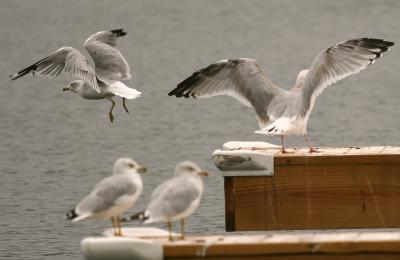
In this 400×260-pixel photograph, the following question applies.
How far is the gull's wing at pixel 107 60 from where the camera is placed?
11.3m

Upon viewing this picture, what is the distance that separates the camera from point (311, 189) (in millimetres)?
9078

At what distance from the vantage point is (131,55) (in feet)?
111

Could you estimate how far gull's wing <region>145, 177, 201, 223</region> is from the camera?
7.00 meters

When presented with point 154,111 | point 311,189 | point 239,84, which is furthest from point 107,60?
point 154,111

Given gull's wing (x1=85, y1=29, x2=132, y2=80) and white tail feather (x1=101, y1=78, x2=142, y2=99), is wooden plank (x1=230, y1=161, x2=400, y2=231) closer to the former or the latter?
white tail feather (x1=101, y1=78, x2=142, y2=99)

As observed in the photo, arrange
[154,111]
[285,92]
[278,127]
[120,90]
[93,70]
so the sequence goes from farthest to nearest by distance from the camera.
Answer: [154,111] < [93,70] < [120,90] < [285,92] < [278,127]

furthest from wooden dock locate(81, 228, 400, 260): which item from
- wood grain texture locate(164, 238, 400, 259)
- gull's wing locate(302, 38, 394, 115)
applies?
gull's wing locate(302, 38, 394, 115)

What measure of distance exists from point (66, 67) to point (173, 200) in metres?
4.33

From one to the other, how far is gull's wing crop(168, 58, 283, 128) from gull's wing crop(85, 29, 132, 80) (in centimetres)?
80

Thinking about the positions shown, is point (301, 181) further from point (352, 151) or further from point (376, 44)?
point (376, 44)

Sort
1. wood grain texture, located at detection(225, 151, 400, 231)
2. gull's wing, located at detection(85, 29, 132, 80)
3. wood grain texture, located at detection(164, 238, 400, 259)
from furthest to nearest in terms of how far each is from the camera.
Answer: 1. gull's wing, located at detection(85, 29, 132, 80)
2. wood grain texture, located at detection(225, 151, 400, 231)
3. wood grain texture, located at detection(164, 238, 400, 259)

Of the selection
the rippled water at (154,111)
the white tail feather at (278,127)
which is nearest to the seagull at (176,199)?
the white tail feather at (278,127)

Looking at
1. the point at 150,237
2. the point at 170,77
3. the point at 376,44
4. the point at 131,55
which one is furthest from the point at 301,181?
the point at 131,55

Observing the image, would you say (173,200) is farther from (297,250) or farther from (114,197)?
(297,250)
